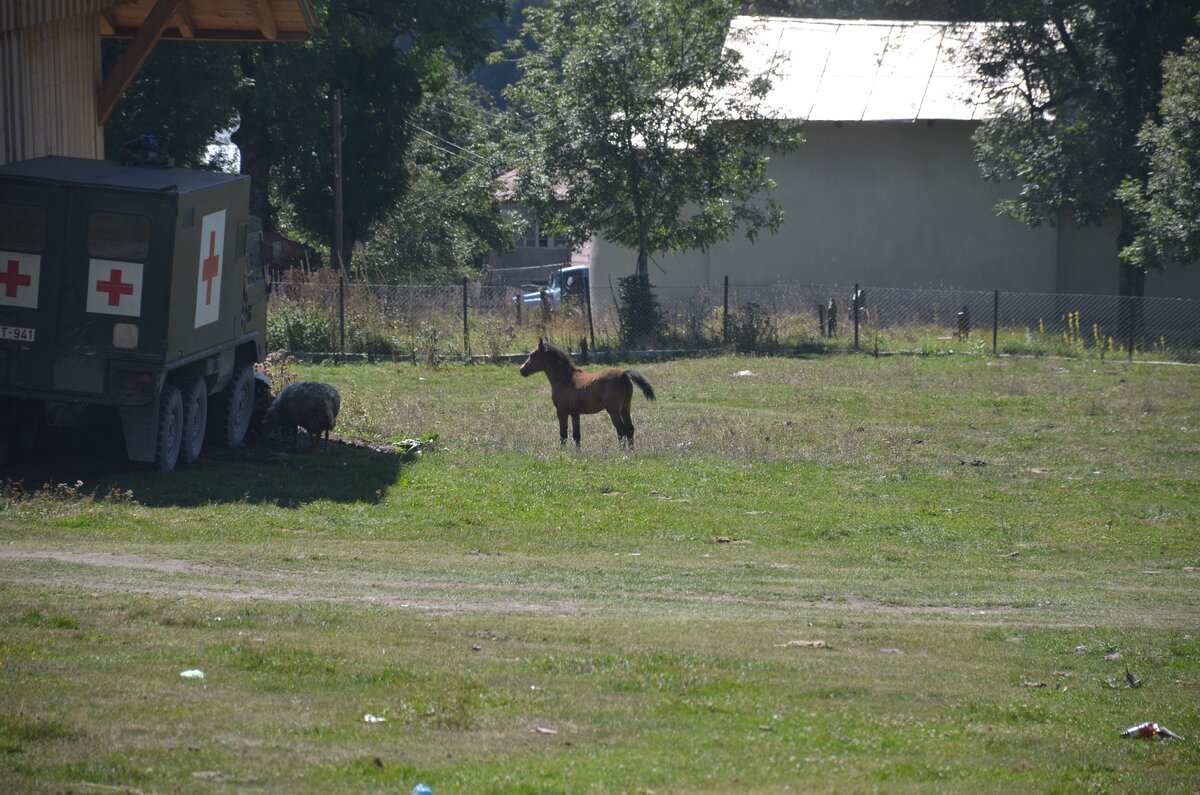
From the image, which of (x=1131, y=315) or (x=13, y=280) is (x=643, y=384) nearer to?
(x=13, y=280)

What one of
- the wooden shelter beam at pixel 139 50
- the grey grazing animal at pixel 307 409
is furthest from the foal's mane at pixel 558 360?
the wooden shelter beam at pixel 139 50

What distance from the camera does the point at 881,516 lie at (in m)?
16.3

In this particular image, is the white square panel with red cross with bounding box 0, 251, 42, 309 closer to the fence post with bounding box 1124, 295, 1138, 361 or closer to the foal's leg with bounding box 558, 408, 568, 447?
the foal's leg with bounding box 558, 408, 568, 447

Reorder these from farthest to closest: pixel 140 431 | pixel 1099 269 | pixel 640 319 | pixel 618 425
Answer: pixel 1099 269
pixel 640 319
pixel 618 425
pixel 140 431

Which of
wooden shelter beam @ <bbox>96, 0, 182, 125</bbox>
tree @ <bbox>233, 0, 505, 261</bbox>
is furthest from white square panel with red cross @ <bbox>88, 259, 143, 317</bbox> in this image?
tree @ <bbox>233, 0, 505, 261</bbox>

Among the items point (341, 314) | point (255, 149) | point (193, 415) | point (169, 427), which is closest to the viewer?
point (169, 427)

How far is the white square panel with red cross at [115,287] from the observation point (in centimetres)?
1528

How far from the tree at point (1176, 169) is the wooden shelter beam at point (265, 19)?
75.9 feet

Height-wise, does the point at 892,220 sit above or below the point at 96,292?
above

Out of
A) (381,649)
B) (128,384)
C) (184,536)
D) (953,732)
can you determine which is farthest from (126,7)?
(953,732)

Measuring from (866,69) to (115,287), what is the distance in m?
35.4

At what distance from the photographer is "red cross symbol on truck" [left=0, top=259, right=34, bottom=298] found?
49.7ft

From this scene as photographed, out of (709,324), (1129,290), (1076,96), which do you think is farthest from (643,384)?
(1129,290)

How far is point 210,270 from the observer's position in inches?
668
